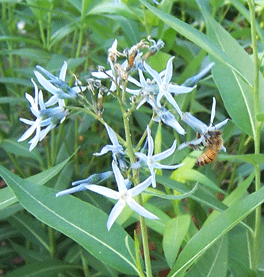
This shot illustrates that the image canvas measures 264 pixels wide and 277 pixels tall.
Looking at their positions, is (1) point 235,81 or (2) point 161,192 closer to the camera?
(2) point 161,192

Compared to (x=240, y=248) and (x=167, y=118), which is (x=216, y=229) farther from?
(x=240, y=248)

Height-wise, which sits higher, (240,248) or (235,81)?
(235,81)

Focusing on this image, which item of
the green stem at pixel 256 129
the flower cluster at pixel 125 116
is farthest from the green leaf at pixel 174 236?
the flower cluster at pixel 125 116

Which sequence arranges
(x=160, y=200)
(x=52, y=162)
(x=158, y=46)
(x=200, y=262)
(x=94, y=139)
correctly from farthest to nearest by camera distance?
(x=94, y=139)
(x=52, y=162)
(x=160, y=200)
(x=200, y=262)
(x=158, y=46)

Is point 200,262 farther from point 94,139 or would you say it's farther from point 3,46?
point 3,46

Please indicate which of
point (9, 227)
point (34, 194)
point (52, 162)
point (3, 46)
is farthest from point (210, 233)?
point (3, 46)

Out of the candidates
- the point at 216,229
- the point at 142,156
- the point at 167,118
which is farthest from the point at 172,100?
the point at 216,229
